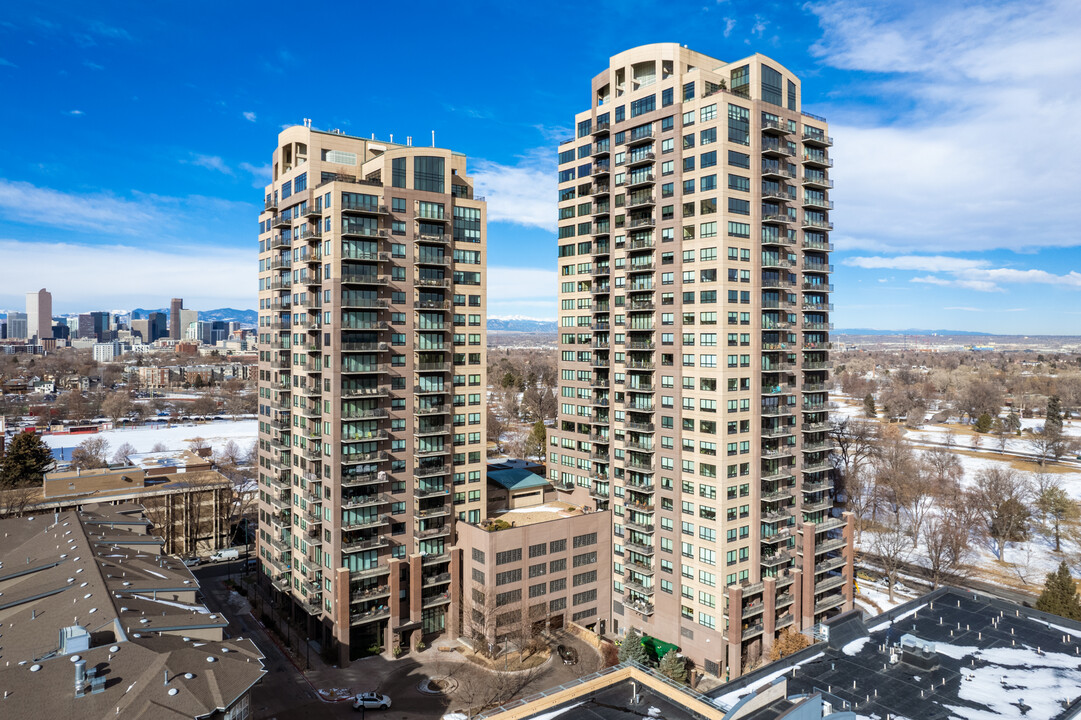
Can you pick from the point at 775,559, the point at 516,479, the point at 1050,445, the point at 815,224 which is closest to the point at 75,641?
the point at 516,479

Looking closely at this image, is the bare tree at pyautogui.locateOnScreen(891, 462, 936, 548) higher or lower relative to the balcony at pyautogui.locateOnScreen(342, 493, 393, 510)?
lower

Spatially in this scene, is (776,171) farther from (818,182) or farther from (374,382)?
(374,382)

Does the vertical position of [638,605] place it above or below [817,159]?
below

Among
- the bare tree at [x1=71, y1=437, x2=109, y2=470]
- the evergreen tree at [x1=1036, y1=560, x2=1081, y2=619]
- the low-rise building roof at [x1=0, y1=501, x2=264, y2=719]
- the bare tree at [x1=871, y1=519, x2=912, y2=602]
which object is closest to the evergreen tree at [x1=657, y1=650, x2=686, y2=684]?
the bare tree at [x1=871, y1=519, x2=912, y2=602]

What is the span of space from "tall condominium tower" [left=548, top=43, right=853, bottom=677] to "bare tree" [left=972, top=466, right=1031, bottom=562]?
43647mm

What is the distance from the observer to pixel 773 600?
68.7m

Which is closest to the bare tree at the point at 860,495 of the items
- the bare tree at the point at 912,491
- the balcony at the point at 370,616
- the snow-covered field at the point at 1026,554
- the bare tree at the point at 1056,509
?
the bare tree at the point at 912,491

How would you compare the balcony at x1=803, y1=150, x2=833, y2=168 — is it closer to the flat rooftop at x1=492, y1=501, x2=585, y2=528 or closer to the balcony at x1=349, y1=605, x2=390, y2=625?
the flat rooftop at x1=492, y1=501, x2=585, y2=528

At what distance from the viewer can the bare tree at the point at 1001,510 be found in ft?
348

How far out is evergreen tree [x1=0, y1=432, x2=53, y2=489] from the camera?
110062 mm

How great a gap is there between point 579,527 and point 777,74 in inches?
2172

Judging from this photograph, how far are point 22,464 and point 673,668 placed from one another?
114 meters

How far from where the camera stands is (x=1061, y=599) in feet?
223

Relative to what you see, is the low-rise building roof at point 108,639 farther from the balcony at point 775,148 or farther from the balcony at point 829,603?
the balcony at point 775,148
